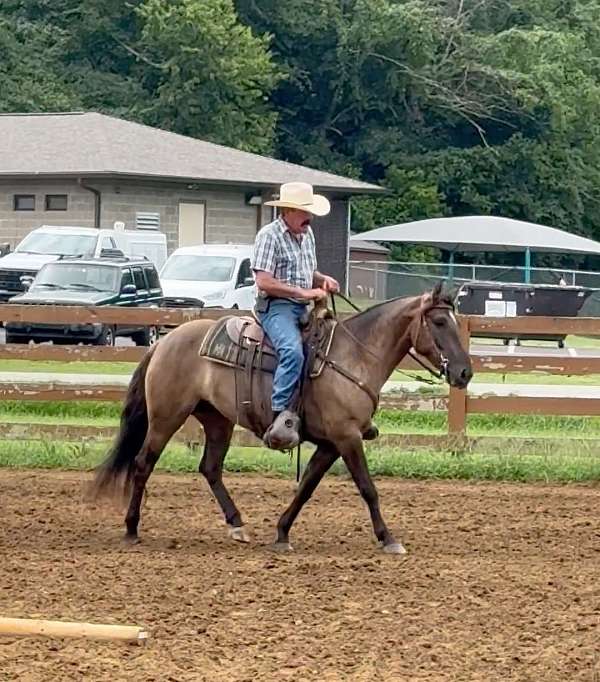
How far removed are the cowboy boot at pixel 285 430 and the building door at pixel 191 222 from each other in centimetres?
2891

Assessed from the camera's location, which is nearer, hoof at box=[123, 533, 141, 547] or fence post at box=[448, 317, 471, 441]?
hoof at box=[123, 533, 141, 547]

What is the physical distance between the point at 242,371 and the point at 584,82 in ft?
144

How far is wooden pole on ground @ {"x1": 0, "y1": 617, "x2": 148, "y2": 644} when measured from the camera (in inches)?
238

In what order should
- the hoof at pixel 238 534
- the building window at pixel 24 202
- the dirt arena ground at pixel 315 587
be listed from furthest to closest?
1. the building window at pixel 24 202
2. the hoof at pixel 238 534
3. the dirt arena ground at pixel 315 587

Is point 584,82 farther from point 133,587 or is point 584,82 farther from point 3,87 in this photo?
point 133,587

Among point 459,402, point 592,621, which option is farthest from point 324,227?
point 592,621

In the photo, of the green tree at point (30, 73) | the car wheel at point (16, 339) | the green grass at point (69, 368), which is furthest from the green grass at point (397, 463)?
the green tree at point (30, 73)

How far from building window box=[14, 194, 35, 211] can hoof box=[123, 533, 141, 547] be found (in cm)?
2761

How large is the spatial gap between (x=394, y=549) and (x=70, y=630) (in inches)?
117

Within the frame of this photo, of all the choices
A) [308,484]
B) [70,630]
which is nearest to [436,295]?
[308,484]

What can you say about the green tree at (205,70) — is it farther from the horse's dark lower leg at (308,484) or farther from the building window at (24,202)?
the horse's dark lower leg at (308,484)

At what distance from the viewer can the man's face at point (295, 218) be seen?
867cm

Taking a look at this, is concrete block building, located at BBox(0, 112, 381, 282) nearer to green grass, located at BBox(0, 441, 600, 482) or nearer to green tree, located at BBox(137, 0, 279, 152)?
green tree, located at BBox(137, 0, 279, 152)

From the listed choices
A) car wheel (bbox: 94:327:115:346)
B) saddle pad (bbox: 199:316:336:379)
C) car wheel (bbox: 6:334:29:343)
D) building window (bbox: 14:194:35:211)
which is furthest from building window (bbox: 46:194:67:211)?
saddle pad (bbox: 199:316:336:379)
